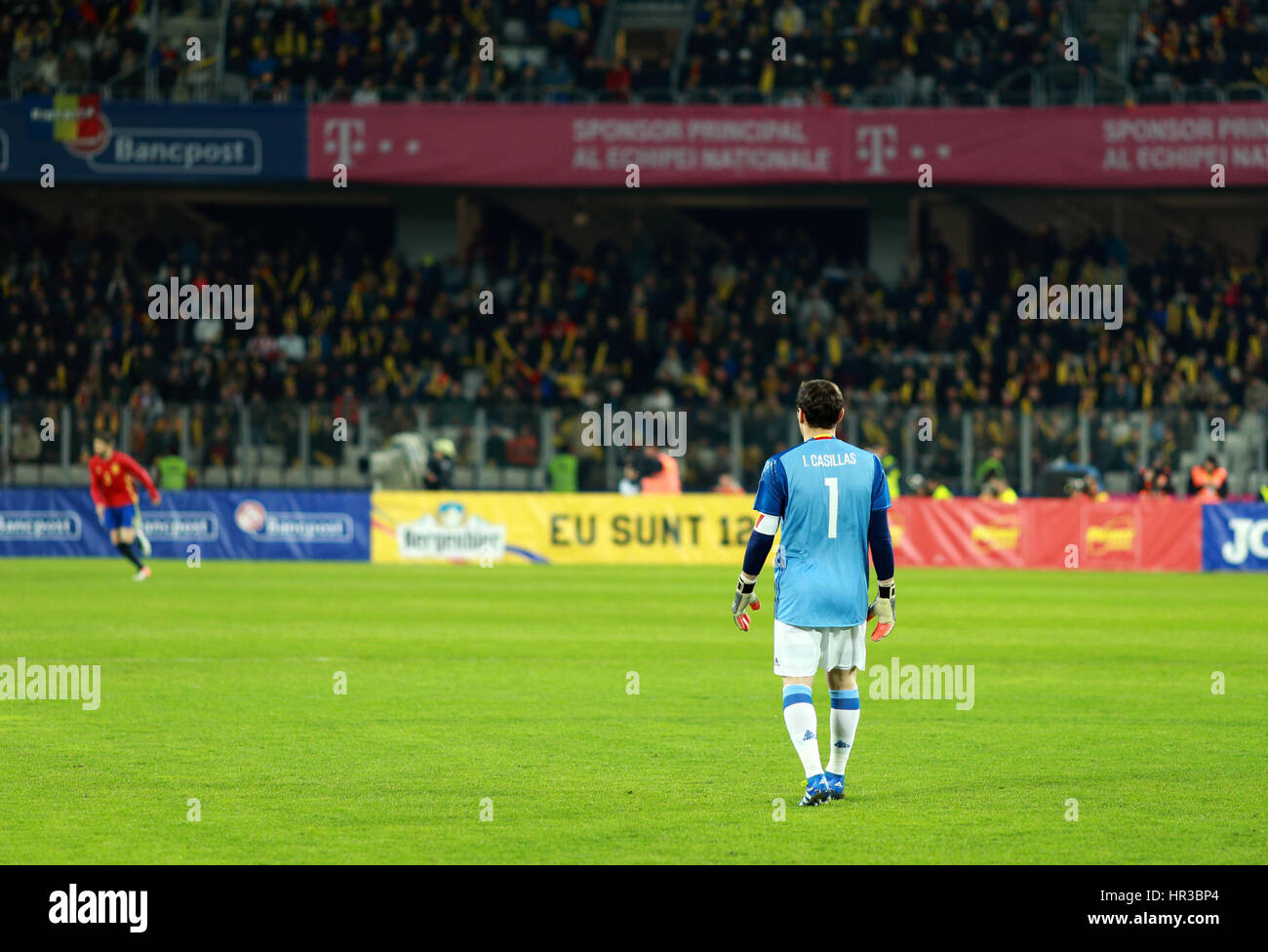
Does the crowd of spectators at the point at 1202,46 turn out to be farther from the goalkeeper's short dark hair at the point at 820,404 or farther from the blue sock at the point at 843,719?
the blue sock at the point at 843,719

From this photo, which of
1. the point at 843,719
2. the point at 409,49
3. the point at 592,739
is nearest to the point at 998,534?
the point at 409,49

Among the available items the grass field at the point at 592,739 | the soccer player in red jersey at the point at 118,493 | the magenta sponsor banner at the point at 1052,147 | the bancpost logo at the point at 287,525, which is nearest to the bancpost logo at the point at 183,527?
the bancpost logo at the point at 287,525

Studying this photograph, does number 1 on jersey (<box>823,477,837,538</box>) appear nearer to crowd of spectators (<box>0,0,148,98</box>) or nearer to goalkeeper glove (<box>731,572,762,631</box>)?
goalkeeper glove (<box>731,572,762,631</box>)

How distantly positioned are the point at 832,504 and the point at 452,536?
22201 millimetres

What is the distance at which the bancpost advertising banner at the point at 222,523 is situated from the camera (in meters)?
30.9

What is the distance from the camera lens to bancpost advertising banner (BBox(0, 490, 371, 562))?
30875 mm

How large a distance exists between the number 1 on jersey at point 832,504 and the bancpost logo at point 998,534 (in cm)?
2206

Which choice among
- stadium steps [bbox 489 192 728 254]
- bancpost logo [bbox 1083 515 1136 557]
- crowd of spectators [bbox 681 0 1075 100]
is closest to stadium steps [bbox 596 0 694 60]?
crowd of spectators [bbox 681 0 1075 100]

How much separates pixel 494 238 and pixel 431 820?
125 ft

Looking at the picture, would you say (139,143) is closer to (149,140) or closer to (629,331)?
(149,140)

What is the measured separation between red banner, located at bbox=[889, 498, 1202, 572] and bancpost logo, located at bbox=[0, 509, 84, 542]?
46.8 feet

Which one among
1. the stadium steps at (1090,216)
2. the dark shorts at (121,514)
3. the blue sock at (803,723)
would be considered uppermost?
the stadium steps at (1090,216)

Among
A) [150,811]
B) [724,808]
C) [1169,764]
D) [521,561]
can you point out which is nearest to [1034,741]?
[1169,764]

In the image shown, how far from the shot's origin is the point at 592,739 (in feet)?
37.1
